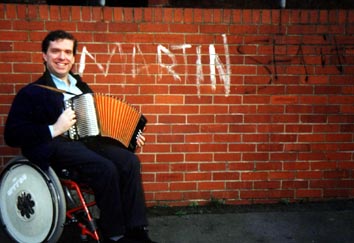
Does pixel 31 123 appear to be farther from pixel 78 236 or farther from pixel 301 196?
pixel 301 196

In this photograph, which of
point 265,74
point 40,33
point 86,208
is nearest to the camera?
point 86,208

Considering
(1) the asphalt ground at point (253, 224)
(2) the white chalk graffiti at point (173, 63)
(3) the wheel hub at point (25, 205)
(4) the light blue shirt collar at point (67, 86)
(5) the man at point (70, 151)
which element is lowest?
(1) the asphalt ground at point (253, 224)

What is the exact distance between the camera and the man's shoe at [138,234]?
2.86 m

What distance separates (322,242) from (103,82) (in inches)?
89.1

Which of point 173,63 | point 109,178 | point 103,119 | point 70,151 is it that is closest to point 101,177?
point 109,178

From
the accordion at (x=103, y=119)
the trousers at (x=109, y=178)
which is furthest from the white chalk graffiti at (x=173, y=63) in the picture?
the trousers at (x=109, y=178)

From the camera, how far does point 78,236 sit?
334 centimetres

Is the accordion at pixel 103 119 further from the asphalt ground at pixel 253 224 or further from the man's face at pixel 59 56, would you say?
the asphalt ground at pixel 253 224

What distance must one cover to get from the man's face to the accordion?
36 cm

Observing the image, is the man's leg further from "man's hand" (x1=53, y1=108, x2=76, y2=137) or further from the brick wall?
the brick wall

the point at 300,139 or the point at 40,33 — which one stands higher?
the point at 40,33

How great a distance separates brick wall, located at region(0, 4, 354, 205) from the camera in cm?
359

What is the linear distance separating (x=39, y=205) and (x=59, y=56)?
3.56 ft

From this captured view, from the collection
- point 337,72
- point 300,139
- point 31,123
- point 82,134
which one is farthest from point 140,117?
point 337,72
